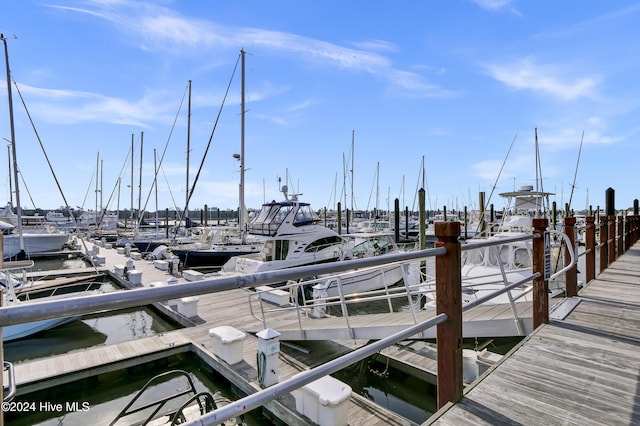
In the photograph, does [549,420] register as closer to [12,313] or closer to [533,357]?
[533,357]

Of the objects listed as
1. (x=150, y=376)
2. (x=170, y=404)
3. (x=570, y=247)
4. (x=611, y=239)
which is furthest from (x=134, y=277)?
→ (x=611, y=239)

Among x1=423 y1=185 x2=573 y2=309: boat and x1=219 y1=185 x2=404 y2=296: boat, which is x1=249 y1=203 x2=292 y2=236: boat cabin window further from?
x1=423 y1=185 x2=573 y2=309: boat

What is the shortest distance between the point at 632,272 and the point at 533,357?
627cm

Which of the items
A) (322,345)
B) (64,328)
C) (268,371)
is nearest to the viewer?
(268,371)

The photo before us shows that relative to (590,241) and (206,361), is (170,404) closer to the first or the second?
(206,361)

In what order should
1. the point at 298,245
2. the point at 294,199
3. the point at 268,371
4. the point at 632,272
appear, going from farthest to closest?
the point at 294,199 → the point at 298,245 → the point at 632,272 → the point at 268,371

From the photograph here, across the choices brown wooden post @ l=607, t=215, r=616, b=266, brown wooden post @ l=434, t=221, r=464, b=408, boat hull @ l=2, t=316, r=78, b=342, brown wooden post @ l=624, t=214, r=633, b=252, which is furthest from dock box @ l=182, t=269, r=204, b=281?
brown wooden post @ l=624, t=214, r=633, b=252

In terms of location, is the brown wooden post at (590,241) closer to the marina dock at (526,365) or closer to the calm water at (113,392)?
the marina dock at (526,365)

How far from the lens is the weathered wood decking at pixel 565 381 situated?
86.3 inches

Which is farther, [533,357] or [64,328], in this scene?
[64,328]

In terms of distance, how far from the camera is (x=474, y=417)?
2168mm

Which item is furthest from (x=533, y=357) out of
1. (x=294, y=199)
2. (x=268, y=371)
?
(x=294, y=199)

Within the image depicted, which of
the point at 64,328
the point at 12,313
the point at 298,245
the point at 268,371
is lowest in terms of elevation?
the point at 64,328

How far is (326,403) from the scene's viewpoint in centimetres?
448
